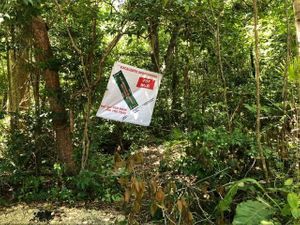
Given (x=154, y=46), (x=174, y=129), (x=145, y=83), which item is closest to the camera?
(x=174, y=129)

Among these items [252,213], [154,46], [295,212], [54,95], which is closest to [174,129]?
[54,95]

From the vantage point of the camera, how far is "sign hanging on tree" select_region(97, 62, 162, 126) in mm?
4781

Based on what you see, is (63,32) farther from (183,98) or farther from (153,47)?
(183,98)

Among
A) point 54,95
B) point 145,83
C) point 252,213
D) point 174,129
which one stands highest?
point 145,83

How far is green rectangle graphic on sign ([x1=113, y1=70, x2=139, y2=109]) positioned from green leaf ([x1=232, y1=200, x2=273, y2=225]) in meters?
2.20

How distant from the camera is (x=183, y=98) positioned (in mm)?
6449

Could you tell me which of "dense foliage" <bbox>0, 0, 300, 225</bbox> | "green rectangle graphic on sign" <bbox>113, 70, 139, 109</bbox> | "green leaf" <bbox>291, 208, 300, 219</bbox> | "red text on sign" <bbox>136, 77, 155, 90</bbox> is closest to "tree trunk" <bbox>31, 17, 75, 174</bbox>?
"dense foliage" <bbox>0, 0, 300, 225</bbox>

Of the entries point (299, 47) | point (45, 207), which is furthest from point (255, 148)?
point (45, 207)

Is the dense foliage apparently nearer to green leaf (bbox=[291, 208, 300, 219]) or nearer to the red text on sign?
green leaf (bbox=[291, 208, 300, 219])

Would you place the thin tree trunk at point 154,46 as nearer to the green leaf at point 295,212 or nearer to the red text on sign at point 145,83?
the red text on sign at point 145,83

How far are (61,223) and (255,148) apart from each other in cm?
206

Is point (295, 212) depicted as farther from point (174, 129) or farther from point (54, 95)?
point (54, 95)

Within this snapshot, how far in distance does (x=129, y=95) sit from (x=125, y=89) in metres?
0.11

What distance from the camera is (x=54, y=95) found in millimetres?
4488
